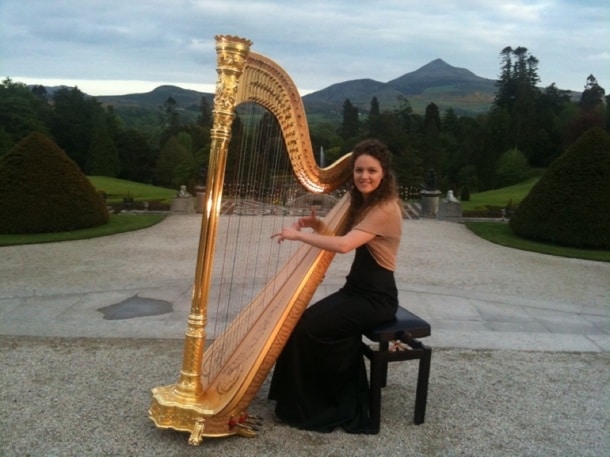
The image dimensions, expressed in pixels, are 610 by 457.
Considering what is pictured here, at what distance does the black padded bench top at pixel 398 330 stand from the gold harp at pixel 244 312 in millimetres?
446

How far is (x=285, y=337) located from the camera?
11.0 feet

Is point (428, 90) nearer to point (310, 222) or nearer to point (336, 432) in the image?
point (310, 222)

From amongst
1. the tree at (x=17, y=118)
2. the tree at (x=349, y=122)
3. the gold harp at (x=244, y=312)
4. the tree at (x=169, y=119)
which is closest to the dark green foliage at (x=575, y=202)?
the gold harp at (x=244, y=312)

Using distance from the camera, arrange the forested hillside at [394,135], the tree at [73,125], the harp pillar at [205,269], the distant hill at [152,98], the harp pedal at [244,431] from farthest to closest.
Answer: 1. the distant hill at [152,98]
2. the tree at [73,125]
3. the forested hillside at [394,135]
4. the harp pedal at [244,431]
5. the harp pillar at [205,269]

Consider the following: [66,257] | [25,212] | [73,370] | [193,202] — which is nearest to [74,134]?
[193,202]

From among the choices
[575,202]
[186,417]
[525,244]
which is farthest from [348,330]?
[575,202]

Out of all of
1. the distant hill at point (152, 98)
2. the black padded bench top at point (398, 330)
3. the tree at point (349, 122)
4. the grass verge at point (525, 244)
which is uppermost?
the distant hill at point (152, 98)

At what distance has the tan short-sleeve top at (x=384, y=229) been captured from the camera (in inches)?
130

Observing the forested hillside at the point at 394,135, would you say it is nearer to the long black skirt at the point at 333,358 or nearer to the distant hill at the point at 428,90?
the long black skirt at the point at 333,358

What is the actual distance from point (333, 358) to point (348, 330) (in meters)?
0.19

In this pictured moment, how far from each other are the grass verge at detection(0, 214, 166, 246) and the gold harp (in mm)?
8129

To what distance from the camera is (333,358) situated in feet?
11.2

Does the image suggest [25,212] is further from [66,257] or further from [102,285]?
[102,285]

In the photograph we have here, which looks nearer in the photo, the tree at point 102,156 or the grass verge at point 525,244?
the grass verge at point 525,244
